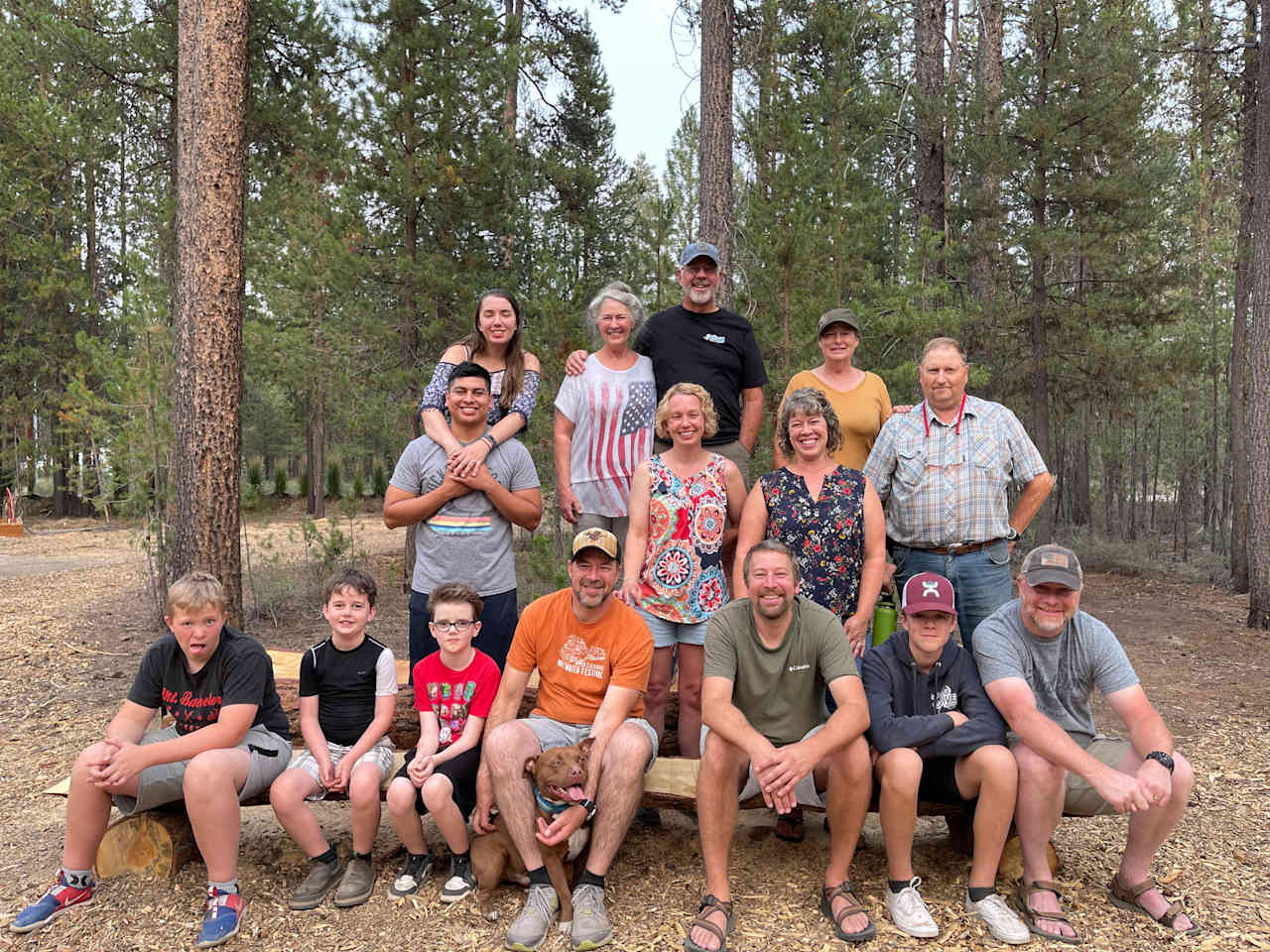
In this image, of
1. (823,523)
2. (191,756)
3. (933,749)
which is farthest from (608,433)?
(191,756)

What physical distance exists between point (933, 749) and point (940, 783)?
0.22 m

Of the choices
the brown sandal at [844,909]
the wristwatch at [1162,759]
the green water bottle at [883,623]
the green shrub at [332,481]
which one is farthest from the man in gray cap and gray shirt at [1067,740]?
the green shrub at [332,481]

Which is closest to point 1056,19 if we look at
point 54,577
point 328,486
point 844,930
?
point 844,930

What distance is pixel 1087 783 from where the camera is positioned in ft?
10.1

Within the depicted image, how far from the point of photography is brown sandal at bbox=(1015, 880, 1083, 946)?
292cm

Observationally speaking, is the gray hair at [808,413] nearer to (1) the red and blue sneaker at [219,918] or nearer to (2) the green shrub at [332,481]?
(1) the red and blue sneaker at [219,918]

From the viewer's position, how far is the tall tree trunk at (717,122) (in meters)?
7.17

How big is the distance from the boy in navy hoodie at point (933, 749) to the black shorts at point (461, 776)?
5.06 feet

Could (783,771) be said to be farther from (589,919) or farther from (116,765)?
(116,765)

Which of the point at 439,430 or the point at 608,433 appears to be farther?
the point at 608,433

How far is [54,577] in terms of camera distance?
11.9 meters

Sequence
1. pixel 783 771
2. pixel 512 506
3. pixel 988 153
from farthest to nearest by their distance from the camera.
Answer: pixel 988 153 < pixel 512 506 < pixel 783 771

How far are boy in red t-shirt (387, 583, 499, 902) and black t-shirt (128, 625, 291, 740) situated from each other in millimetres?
631

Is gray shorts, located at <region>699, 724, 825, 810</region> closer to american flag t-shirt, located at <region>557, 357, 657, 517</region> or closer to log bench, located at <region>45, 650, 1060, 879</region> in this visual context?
log bench, located at <region>45, 650, 1060, 879</region>
